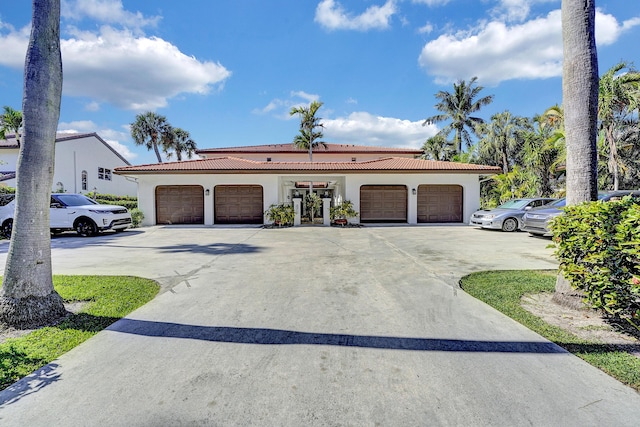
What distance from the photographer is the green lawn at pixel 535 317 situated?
270 cm

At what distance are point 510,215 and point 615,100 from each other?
271 inches

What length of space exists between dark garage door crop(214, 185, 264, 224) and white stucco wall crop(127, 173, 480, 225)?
1.00ft

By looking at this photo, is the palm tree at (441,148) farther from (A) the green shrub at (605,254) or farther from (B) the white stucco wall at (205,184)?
(A) the green shrub at (605,254)

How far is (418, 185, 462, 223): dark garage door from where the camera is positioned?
17.0 m

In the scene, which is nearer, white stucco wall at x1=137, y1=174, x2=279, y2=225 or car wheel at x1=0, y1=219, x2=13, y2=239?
car wheel at x1=0, y1=219, x2=13, y2=239

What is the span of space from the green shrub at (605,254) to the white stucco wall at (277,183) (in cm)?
1264

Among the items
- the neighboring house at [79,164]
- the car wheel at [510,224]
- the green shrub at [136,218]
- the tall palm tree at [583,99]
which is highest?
the neighboring house at [79,164]

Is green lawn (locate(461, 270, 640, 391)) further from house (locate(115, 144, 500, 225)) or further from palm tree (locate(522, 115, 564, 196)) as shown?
palm tree (locate(522, 115, 564, 196))

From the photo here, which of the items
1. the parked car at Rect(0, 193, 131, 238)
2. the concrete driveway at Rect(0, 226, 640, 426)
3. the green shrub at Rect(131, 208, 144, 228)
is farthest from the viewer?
the green shrub at Rect(131, 208, 144, 228)

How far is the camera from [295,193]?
1689 cm

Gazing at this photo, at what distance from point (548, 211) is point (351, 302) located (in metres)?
9.99

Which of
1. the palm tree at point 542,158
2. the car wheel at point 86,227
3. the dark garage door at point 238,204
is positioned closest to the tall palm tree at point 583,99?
the dark garage door at point 238,204

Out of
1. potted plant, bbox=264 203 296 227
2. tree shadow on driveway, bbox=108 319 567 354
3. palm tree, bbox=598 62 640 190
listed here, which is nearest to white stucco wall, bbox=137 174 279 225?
potted plant, bbox=264 203 296 227

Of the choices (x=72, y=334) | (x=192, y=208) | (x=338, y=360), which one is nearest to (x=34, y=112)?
(x=72, y=334)
